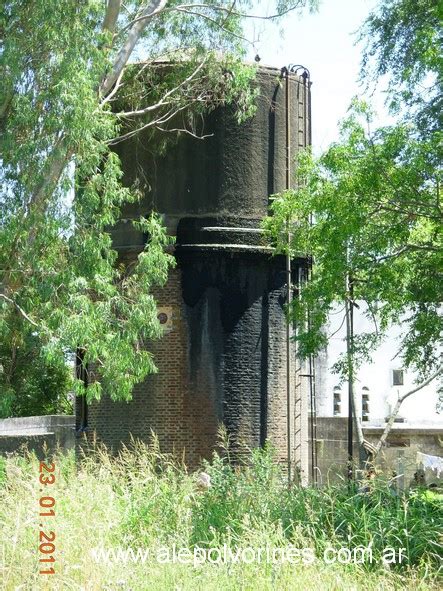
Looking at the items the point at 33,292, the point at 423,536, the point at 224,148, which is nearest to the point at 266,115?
the point at 224,148

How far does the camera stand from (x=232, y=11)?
22859 mm

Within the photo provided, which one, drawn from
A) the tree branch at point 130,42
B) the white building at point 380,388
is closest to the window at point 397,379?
the white building at point 380,388

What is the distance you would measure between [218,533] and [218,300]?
12.2 meters

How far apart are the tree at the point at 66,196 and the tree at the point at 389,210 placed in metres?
3.29

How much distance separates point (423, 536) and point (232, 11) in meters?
15.1

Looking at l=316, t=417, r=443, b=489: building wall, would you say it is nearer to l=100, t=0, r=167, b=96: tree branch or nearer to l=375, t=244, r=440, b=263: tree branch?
l=375, t=244, r=440, b=263: tree branch

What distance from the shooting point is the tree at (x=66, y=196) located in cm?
1909

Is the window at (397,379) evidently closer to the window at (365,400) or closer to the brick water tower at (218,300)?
the window at (365,400)

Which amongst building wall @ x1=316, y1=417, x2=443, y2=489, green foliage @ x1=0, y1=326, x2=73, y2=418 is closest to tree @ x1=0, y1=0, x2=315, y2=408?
building wall @ x1=316, y1=417, x2=443, y2=489

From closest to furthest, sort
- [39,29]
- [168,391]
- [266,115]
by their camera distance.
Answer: [39,29], [168,391], [266,115]

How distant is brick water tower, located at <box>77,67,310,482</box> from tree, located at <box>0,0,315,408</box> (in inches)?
39.8

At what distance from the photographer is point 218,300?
2255 centimetres

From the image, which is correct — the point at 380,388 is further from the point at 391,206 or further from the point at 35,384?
the point at 391,206

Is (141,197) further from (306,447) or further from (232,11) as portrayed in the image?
(306,447)
